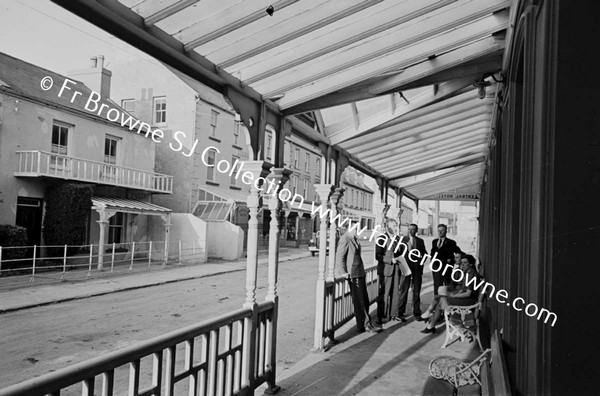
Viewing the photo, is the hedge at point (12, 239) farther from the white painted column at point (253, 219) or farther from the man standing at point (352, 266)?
the white painted column at point (253, 219)

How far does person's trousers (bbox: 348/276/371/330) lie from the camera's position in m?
7.55

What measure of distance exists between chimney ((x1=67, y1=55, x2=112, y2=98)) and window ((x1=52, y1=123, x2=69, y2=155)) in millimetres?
5013

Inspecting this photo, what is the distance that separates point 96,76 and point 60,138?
19.4 ft

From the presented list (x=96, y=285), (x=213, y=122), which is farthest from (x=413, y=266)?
(x=213, y=122)

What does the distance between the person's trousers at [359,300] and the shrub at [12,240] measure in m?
13.3

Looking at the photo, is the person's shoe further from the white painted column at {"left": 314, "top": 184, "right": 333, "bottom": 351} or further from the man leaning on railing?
the white painted column at {"left": 314, "top": 184, "right": 333, "bottom": 351}

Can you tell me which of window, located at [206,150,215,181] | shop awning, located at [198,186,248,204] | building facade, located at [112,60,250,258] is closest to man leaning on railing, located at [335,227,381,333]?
building facade, located at [112,60,250,258]

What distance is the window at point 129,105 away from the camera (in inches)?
1080

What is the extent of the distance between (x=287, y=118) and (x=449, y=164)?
23.5 feet

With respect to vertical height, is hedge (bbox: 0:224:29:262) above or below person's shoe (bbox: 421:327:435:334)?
above

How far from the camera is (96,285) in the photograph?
1427cm

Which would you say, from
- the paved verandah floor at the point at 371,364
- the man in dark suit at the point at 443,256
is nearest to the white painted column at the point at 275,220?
the paved verandah floor at the point at 371,364

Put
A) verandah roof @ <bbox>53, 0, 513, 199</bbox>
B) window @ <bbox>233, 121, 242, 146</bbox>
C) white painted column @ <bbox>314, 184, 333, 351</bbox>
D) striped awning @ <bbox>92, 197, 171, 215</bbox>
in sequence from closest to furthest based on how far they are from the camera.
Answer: verandah roof @ <bbox>53, 0, 513, 199</bbox>
white painted column @ <bbox>314, 184, 333, 351</bbox>
striped awning @ <bbox>92, 197, 171, 215</bbox>
window @ <bbox>233, 121, 242, 146</bbox>

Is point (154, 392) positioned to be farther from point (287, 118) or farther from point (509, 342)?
point (287, 118)
